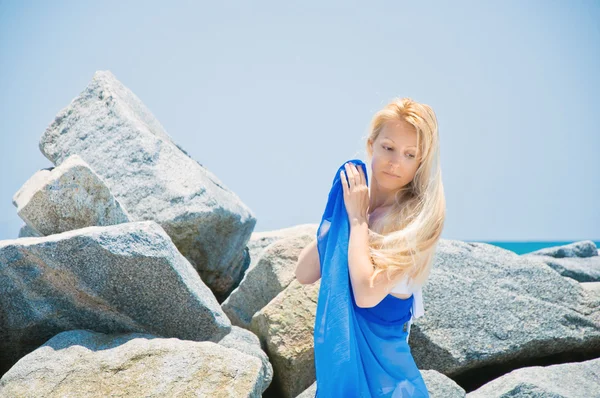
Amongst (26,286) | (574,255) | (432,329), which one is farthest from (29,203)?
(574,255)

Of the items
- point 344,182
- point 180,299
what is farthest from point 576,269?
point 344,182

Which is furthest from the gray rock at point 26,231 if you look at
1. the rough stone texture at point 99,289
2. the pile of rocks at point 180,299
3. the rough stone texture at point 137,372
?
the rough stone texture at point 137,372

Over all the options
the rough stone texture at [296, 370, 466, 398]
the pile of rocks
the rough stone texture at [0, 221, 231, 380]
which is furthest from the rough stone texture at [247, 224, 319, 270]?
the rough stone texture at [296, 370, 466, 398]

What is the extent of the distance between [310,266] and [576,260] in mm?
5154

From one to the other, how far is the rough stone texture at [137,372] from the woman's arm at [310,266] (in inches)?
31.0

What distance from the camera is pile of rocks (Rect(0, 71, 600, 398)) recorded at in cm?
343

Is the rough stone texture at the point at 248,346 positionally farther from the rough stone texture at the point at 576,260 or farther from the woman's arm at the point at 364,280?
the rough stone texture at the point at 576,260

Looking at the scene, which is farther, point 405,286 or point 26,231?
point 26,231

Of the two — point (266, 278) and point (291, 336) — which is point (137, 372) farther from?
point (266, 278)

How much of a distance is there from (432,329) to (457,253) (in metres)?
0.94

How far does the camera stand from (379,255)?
2467 mm

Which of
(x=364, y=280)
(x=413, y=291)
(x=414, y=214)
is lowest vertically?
(x=413, y=291)

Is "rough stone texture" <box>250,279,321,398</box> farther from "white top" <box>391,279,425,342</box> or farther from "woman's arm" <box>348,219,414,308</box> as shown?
"woman's arm" <box>348,219,414,308</box>

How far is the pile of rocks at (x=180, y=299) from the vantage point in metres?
3.43
